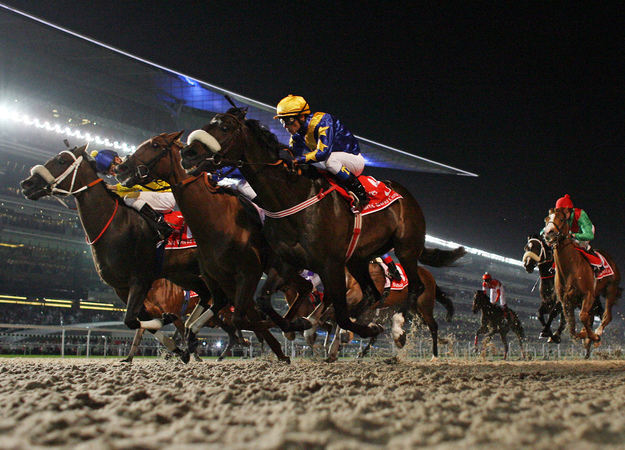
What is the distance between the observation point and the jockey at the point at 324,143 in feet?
15.3

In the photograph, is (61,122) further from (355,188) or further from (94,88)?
(355,188)

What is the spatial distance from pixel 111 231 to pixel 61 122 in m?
21.6

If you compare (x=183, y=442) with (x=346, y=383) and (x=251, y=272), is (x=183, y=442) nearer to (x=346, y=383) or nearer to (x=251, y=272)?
(x=346, y=383)

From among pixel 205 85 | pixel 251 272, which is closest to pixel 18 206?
pixel 205 85

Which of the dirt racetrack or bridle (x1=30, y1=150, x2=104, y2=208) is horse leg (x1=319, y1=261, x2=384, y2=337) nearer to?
the dirt racetrack

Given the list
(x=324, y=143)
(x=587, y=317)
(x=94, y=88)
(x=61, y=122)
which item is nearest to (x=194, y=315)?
(x=324, y=143)

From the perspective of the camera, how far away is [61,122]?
24375mm

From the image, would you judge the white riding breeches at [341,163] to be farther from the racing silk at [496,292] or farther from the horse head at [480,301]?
the racing silk at [496,292]

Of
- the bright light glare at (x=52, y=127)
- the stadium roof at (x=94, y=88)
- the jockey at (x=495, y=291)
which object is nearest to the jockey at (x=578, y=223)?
the jockey at (x=495, y=291)

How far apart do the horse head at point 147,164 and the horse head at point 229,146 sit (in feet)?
3.69

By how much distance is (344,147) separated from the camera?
16.4ft

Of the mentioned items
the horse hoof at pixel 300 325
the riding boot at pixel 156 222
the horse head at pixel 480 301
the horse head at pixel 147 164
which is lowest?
the horse head at pixel 480 301

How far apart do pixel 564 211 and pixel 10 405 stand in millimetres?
8283

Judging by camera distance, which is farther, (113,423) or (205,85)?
(205,85)
